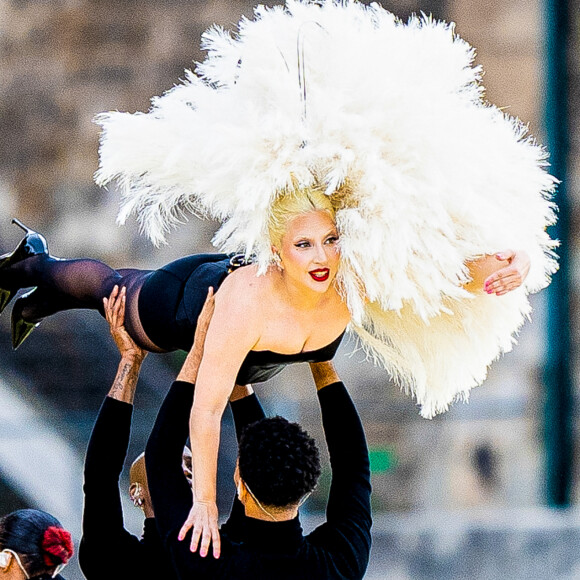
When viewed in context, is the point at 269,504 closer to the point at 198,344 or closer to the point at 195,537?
the point at 195,537

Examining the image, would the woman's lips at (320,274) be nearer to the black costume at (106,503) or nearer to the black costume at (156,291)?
the black costume at (156,291)

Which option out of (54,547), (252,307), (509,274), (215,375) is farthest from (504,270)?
(54,547)

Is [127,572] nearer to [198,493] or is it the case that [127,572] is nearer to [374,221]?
[198,493]

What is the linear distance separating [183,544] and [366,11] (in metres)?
1.10

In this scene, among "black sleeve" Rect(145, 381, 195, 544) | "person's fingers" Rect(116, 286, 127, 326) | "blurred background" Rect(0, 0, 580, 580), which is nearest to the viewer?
"black sleeve" Rect(145, 381, 195, 544)

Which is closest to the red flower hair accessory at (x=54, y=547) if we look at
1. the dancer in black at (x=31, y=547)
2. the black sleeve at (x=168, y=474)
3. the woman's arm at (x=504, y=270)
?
the dancer in black at (x=31, y=547)

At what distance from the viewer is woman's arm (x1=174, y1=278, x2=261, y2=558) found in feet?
7.53

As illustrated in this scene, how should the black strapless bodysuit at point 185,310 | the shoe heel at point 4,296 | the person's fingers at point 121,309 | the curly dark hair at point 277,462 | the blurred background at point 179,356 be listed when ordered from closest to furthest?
the curly dark hair at point 277,462
the black strapless bodysuit at point 185,310
the person's fingers at point 121,309
the shoe heel at point 4,296
the blurred background at point 179,356

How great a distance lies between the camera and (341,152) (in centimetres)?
216

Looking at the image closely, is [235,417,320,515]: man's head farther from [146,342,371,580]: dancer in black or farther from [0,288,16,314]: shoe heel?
[0,288,16,314]: shoe heel

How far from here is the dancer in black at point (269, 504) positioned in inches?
84.7

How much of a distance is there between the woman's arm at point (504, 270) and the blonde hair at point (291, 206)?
33cm

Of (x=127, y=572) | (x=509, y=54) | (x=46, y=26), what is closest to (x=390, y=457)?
(x=509, y=54)

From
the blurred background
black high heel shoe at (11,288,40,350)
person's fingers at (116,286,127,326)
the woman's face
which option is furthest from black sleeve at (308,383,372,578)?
the blurred background
